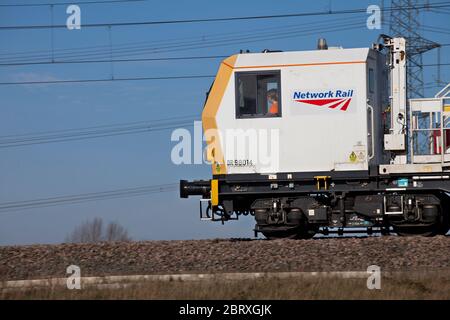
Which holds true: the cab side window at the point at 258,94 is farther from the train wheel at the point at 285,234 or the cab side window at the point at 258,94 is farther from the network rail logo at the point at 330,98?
the train wheel at the point at 285,234

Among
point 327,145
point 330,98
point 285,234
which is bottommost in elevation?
point 285,234

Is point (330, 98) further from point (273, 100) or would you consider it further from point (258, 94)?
point (258, 94)

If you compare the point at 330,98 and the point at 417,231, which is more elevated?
the point at 330,98

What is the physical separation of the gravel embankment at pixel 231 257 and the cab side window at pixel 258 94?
344cm

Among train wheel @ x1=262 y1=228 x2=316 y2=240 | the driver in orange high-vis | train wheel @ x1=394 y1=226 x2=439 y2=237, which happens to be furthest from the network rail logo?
train wheel @ x1=394 y1=226 x2=439 y2=237

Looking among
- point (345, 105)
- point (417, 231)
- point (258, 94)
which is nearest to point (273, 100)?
point (258, 94)

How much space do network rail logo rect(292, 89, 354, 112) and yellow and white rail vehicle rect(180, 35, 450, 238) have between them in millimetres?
23

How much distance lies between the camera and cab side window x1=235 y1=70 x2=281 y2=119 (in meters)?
18.5

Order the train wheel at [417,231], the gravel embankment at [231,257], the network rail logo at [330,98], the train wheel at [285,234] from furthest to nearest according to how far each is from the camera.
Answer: the train wheel at [285,234]
the train wheel at [417,231]
the network rail logo at [330,98]
the gravel embankment at [231,257]

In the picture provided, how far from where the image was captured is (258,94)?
1862cm

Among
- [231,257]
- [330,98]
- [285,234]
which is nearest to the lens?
[231,257]

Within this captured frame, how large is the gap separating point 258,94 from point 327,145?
205 cm

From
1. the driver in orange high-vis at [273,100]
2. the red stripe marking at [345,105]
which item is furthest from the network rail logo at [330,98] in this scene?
the driver in orange high-vis at [273,100]

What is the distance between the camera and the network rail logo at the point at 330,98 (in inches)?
717
